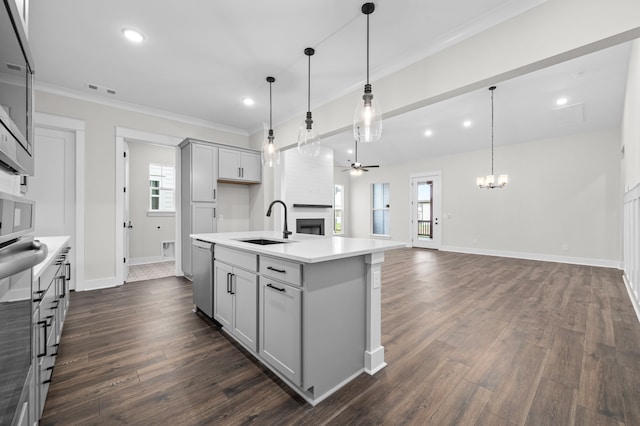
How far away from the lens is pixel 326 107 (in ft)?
13.4

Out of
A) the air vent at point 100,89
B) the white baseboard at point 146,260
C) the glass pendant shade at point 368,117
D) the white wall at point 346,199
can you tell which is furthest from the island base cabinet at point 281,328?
the white wall at point 346,199

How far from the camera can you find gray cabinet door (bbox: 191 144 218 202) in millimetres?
4617

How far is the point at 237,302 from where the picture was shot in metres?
2.30

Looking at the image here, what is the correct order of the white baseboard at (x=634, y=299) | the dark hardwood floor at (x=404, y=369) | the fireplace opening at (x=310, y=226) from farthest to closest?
the fireplace opening at (x=310, y=226) → the white baseboard at (x=634, y=299) → the dark hardwood floor at (x=404, y=369)

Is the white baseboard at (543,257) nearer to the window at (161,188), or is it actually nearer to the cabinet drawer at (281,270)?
the cabinet drawer at (281,270)

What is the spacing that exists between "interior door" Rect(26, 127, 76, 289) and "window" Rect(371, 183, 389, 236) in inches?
321

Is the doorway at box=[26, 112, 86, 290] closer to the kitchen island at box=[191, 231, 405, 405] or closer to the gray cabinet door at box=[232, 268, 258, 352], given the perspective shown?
the gray cabinet door at box=[232, 268, 258, 352]

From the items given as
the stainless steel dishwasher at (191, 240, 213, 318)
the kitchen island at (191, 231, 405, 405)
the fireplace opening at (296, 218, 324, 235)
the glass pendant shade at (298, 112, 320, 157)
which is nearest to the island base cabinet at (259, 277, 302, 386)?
the kitchen island at (191, 231, 405, 405)

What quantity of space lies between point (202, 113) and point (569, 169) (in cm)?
776

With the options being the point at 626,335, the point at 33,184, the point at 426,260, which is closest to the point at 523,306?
the point at 626,335

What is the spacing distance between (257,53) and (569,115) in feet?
20.0

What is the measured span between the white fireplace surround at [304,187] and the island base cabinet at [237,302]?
287 cm

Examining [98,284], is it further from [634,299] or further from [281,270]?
[634,299]

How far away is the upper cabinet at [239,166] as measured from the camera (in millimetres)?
4957
